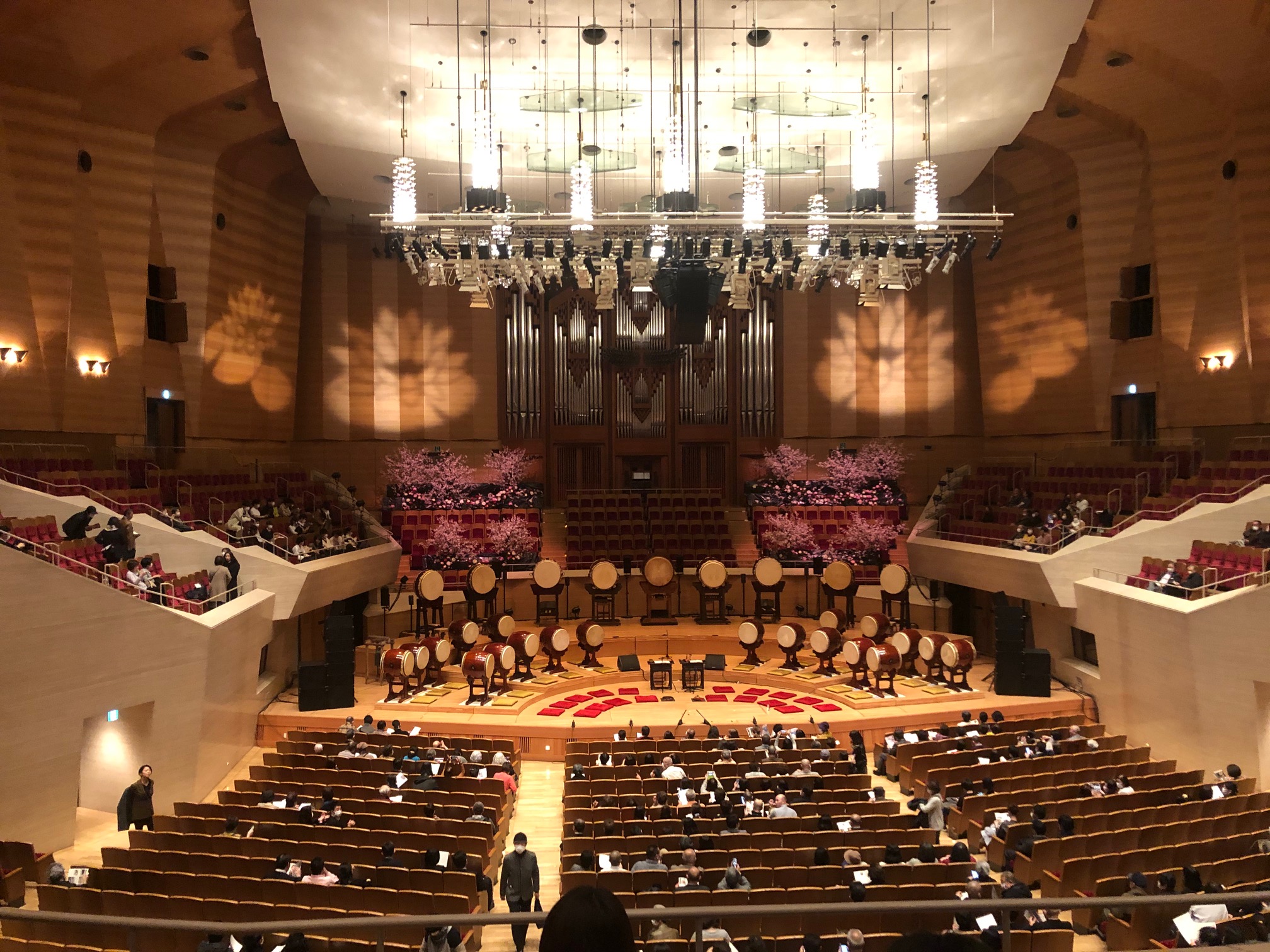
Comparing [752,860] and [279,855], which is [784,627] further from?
[279,855]

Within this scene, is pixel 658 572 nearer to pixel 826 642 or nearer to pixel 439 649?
pixel 826 642

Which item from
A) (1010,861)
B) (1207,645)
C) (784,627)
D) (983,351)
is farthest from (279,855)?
(983,351)

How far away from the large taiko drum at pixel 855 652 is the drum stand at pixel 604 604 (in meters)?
4.81

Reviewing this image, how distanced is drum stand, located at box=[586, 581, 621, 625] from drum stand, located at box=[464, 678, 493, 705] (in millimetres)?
3918

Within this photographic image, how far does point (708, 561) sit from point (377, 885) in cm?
1074

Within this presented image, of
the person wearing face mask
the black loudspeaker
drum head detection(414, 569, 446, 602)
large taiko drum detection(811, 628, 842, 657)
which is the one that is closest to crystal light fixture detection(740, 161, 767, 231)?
the person wearing face mask

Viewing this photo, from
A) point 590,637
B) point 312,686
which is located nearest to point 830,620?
point 590,637

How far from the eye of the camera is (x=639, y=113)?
14781 mm

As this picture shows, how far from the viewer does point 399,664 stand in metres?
13.5

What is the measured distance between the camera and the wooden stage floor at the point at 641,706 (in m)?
12.7

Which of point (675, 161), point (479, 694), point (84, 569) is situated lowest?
point (479, 694)

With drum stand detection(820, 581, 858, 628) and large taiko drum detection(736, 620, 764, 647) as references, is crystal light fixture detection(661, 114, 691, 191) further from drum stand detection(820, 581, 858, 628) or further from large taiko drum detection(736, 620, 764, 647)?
drum stand detection(820, 581, 858, 628)

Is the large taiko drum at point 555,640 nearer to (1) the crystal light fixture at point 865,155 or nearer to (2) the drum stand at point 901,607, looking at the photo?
(2) the drum stand at point 901,607

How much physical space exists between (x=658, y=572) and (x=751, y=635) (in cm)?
245
